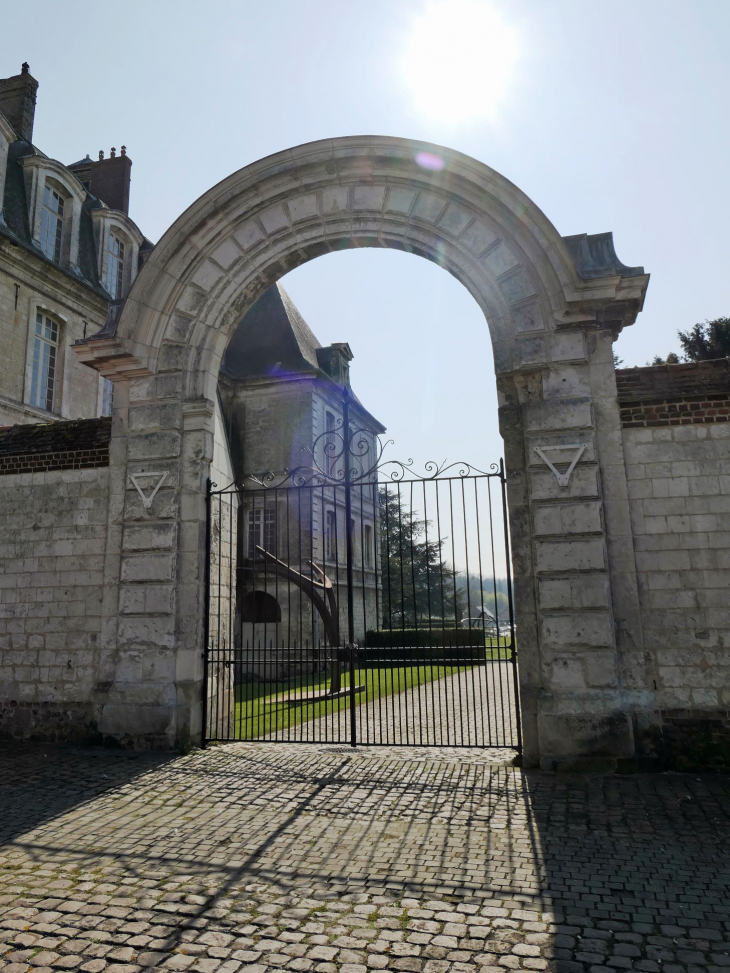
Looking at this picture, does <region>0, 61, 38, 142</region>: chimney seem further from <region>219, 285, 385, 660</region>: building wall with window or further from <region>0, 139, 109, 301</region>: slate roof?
<region>219, 285, 385, 660</region>: building wall with window

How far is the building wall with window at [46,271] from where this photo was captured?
1428 cm

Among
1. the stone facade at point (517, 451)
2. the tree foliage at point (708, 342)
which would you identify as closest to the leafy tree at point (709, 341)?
the tree foliage at point (708, 342)

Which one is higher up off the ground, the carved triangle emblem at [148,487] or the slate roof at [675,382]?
the slate roof at [675,382]

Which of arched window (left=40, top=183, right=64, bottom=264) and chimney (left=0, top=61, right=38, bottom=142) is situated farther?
chimney (left=0, top=61, right=38, bottom=142)

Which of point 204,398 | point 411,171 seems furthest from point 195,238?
point 411,171

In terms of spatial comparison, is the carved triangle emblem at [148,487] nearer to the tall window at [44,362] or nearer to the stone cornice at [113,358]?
the stone cornice at [113,358]

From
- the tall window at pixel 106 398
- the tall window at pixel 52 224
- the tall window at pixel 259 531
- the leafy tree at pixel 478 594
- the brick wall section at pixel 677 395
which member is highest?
the tall window at pixel 52 224

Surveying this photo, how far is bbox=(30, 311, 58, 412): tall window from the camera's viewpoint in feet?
49.3

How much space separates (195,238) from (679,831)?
6837 mm

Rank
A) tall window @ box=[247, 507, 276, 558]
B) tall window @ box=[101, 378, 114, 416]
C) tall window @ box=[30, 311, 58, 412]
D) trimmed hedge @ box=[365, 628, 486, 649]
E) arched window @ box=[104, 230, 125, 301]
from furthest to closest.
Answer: tall window @ box=[247, 507, 276, 558] < arched window @ box=[104, 230, 125, 301] < tall window @ box=[101, 378, 114, 416] < tall window @ box=[30, 311, 58, 412] < trimmed hedge @ box=[365, 628, 486, 649]

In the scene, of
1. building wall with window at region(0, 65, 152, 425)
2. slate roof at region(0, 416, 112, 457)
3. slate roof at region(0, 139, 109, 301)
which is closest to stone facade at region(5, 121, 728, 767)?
→ slate roof at region(0, 416, 112, 457)

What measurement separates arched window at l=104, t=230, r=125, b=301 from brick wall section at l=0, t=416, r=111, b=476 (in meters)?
11.1

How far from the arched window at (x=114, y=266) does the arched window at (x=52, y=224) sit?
1.39 metres

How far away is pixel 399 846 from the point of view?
3.86 m
